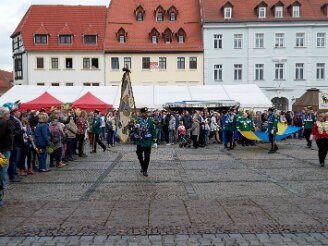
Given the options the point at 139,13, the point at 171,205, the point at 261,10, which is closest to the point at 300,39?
the point at 261,10

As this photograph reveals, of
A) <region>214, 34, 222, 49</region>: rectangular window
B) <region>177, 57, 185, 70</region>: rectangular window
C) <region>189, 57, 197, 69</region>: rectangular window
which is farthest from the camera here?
<region>177, 57, 185, 70</region>: rectangular window

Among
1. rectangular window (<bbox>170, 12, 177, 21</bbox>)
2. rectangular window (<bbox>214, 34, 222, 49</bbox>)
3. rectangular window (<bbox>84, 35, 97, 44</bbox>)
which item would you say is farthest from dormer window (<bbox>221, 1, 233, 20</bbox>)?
rectangular window (<bbox>84, 35, 97, 44</bbox>)

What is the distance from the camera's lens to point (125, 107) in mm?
13812

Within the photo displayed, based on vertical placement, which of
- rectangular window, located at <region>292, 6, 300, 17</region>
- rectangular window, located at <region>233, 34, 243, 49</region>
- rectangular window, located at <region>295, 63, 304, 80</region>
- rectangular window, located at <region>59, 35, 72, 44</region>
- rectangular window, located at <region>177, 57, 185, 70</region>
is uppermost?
rectangular window, located at <region>292, 6, 300, 17</region>

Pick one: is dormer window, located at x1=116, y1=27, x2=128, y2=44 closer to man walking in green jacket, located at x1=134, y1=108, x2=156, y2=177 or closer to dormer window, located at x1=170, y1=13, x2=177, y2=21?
dormer window, located at x1=170, y1=13, x2=177, y2=21

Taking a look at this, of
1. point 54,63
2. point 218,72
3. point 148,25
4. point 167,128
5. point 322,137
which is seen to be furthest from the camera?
point 148,25

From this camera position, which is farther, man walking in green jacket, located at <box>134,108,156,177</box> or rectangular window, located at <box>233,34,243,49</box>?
rectangular window, located at <box>233,34,243,49</box>

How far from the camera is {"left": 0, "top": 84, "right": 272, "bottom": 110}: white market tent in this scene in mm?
30500

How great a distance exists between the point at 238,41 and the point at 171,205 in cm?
4125

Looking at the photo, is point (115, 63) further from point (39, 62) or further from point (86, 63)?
point (39, 62)

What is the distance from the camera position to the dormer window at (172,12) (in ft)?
170

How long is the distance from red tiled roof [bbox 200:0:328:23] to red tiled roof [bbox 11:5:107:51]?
429 inches

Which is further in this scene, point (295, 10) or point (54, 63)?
point (54, 63)

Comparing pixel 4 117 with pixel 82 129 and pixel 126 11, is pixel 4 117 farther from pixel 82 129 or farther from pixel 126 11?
pixel 126 11
